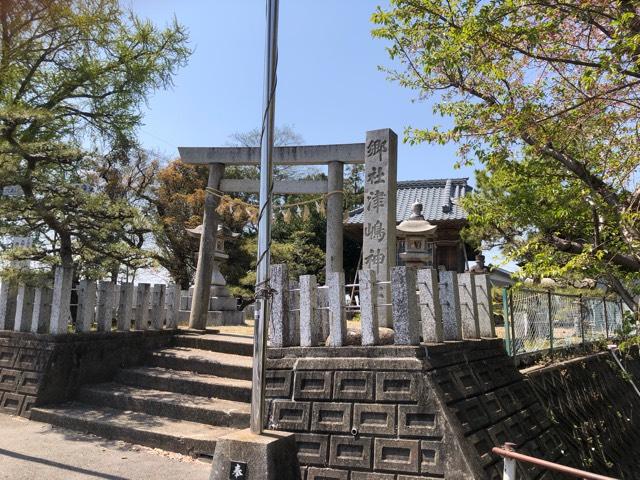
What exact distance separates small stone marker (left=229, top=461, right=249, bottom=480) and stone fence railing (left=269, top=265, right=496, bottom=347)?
1.43 meters

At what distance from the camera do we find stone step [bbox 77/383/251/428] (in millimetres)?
5595

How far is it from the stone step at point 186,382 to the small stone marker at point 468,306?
2.82m

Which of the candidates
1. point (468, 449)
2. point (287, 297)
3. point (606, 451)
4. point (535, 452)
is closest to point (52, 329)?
point (287, 297)

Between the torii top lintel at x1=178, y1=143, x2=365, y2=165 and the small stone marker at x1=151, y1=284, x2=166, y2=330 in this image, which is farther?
the torii top lintel at x1=178, y1=143, x2=365, y2=165

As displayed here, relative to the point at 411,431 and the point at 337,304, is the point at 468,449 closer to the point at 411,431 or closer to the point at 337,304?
the point at 411,431

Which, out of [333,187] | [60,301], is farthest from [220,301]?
[60,301]

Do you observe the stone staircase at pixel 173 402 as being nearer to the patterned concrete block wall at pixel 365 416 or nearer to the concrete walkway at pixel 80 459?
the concrete walkway at pixel 80 459

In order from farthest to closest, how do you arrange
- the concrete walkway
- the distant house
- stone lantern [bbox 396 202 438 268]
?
the distant house → stone lantern [bbox 396 202 438 268] → the concrete walkway

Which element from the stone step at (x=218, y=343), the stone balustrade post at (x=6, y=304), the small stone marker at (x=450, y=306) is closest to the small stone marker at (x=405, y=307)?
the small stone marker at (x=450, y=306)

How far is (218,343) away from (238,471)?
153 inches

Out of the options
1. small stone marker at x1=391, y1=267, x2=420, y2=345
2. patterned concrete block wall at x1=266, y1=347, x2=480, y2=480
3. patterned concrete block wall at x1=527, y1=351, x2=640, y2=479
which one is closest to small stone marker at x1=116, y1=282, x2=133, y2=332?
patterned concrete block wall at x1=266, y1=347, x2=480, y2=480

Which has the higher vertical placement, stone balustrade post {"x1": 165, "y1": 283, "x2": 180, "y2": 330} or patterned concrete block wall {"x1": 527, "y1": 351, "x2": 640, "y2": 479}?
stone balustrade post {"x1": 165, "y1": 283, "x2": 180, "y2": 330}

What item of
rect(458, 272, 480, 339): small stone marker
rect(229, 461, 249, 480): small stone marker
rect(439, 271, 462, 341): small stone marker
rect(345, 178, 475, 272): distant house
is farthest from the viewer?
rect(345, 178, 475, 272): distant house

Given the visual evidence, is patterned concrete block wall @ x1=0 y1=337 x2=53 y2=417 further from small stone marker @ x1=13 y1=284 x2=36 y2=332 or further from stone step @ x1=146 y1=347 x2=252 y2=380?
stone step @ x1=146 y1=347 x2=252 y2=380
